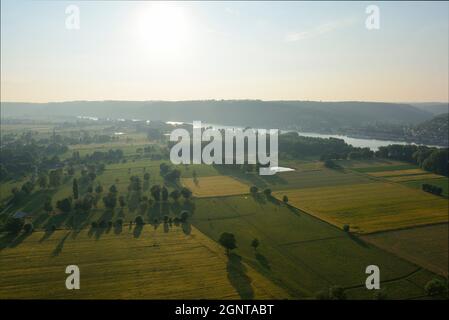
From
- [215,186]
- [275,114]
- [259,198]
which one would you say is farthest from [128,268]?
[275,114]

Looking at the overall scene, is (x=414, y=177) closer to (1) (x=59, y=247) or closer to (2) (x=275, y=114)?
(1) (x=59, y=247)

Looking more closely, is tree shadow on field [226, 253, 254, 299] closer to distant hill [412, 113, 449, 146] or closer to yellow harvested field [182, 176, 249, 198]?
yellow harvested field [182, 176, 249, 198]

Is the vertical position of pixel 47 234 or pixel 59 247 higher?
pixel 47 234

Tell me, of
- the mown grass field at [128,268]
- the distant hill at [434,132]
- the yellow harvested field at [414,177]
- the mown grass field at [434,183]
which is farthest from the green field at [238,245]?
the distant hill at [434,132]

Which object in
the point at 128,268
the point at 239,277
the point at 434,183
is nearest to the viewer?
the point at 239,277

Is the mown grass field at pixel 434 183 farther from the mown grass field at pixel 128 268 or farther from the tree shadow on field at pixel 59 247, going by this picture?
the tree shadow on field at pixel 59 247
